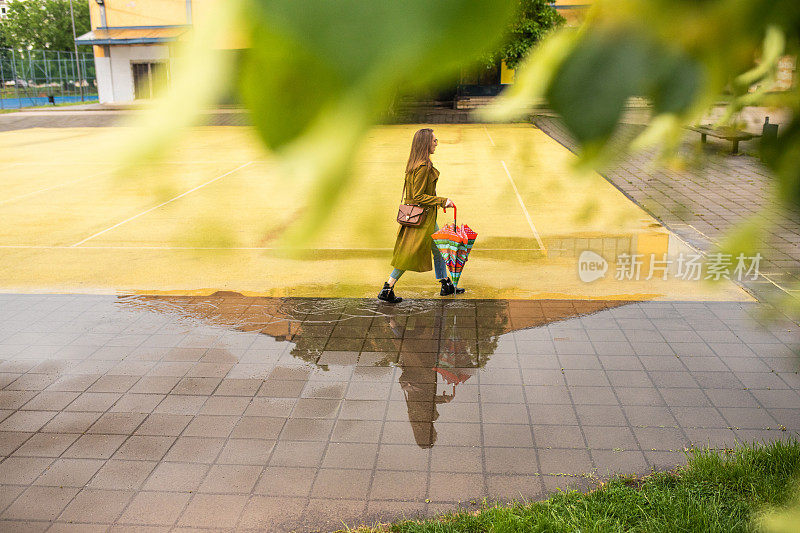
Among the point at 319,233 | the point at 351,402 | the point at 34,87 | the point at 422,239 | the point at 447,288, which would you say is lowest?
the point at 351,402

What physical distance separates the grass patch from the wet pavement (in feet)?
0.54

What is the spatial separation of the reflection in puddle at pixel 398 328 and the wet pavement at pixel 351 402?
2 cm

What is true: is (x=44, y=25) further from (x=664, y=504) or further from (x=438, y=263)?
(x=438, y=263)

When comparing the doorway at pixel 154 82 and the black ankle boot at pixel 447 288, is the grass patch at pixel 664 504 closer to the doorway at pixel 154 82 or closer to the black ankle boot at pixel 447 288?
the black ankle boot at pixel 447 288

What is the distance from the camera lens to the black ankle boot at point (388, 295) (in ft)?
19.4

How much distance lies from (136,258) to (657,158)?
744 cm

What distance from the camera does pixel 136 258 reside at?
7.36 meters

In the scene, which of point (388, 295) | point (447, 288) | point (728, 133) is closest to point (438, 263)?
point (447, 288)

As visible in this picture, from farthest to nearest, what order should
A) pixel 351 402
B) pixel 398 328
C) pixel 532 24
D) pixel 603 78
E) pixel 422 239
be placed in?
pixel 398 328
pixel 422 239
pixel 351 402
pixel 532 24
pixel 603 78

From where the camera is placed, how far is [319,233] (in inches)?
11.8

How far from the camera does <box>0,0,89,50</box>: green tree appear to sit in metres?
0.62

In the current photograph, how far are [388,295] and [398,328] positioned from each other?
0.55 m

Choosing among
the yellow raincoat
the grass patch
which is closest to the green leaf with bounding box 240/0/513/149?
the grass patch

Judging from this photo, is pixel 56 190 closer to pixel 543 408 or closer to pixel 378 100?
pixel 543 408
